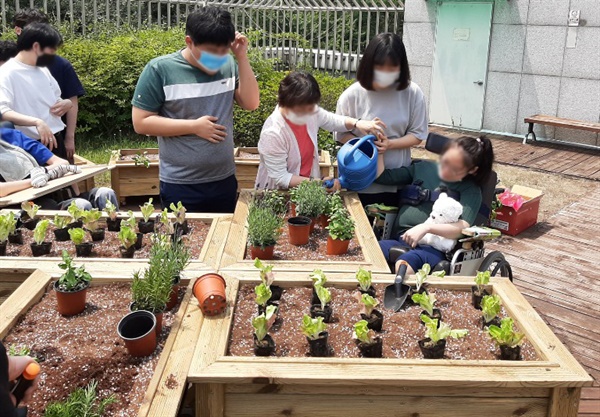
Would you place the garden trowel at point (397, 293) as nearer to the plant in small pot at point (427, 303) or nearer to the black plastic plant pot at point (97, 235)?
the plant in small pot at point (427, 303)

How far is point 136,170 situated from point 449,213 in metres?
3.12

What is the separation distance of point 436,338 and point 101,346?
103 cm

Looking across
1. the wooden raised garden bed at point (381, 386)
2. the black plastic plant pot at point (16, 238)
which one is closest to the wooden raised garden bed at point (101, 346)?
the wooden raised garden bed at point (381, 386)

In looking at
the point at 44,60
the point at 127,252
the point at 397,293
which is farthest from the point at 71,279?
the point at 44,60

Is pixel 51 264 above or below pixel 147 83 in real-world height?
below

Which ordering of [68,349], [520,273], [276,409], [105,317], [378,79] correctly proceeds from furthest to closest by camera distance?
1. [520,273]
2. [378,79]
3. [105,317]
4. [68,349]
5. [276,409]

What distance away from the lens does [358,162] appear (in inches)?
117

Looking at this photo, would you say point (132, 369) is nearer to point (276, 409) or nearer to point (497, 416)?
point (276, 409)

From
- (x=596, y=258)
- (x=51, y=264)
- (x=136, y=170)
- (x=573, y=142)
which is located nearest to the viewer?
(x=51, y=264)

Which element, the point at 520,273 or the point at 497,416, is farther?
the point at 520,273

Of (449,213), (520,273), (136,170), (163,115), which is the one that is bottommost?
(520,273)

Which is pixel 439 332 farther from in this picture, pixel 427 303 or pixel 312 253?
pixel 312 253

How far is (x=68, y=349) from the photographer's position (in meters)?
1.88

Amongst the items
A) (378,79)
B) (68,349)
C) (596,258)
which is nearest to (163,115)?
(378,79)
